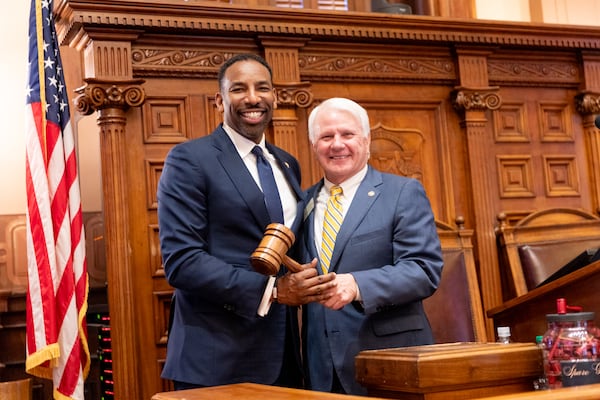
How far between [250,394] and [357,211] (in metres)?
1.22

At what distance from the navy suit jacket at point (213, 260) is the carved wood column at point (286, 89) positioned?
4.75 ft

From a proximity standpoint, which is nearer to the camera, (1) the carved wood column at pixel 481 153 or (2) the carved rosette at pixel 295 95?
(2) the carved rosette at pixel 295 95

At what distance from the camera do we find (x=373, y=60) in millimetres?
4609

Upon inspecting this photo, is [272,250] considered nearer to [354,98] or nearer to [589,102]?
[354,98]

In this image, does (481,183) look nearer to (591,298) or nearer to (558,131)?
(558,131)

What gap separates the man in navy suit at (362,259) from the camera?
268cm

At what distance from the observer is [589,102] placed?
499 centimetres

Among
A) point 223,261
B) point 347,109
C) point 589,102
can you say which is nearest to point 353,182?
point 347,109

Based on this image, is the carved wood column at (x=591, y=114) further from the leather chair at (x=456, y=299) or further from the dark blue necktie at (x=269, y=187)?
the dark blue necktie at (x=269, y=187)

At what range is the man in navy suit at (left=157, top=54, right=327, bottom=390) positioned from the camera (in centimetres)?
264

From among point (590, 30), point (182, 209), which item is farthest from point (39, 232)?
point (590, 30)

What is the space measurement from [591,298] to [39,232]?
2.43m

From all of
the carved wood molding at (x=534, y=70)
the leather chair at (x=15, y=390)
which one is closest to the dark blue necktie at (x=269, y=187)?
the leather chair at (x=15, y=390)

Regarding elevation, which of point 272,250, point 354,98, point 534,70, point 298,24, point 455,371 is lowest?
point 455,371
